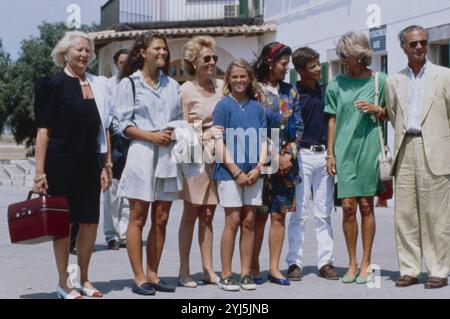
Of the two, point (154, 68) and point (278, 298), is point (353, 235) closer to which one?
point (278, 298)

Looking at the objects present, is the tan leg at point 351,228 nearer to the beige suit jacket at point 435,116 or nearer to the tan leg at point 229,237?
the beige suit jacket at point 435,116

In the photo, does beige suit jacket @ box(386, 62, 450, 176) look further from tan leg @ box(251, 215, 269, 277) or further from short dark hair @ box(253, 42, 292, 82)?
tan leg @ box(251, 215, 269, 277)

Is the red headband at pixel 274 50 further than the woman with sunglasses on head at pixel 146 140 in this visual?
Yes

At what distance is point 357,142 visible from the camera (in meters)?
9.38

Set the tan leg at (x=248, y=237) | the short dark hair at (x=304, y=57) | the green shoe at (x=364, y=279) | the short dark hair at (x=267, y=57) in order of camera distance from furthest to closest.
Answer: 1. the short dark hair at (x=304, y=57)
2. the short dark hair at (x=267, y=57)
3. the green shoe at (x=364, y=279)
4. the tan leg at (x=248, y=237)

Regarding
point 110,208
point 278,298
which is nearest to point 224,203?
point 278,298

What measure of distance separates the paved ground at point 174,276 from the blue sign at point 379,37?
7.39m

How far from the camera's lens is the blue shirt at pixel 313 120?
31.9 feet

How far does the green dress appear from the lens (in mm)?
9359

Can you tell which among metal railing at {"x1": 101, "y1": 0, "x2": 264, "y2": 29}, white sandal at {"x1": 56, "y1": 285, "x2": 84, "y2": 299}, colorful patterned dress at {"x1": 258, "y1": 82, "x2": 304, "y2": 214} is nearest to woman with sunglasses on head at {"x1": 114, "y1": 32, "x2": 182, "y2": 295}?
white sandal at {"x1": 56, "y1": 285, "x2": 84, "y2": 299}

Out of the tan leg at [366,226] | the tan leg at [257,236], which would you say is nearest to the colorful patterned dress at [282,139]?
the tan leg at [257,236]

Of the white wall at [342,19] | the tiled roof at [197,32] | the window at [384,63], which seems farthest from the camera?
the tiled roof at [197,32]

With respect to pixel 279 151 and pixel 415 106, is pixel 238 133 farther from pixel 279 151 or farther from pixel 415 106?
pixel 415 106
